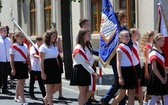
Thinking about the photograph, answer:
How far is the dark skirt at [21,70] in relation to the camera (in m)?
12.1

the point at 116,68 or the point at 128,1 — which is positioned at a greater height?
the point at 128,1

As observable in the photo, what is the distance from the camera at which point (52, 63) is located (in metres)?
10.6

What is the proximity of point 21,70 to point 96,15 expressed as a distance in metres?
10.5

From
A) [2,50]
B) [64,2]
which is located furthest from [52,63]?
[64,2]

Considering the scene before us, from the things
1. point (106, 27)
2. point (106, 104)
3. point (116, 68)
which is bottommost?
point (106, 104)

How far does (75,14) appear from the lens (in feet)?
77.1

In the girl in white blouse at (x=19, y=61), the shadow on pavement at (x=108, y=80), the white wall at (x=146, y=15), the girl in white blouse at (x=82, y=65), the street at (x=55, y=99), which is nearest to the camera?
the girl in white blouse at (x=82, y=65)

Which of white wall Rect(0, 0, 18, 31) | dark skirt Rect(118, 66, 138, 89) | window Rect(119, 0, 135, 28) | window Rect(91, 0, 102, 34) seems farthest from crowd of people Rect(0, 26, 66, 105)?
white wall Rect(0, 0, 18, 31)

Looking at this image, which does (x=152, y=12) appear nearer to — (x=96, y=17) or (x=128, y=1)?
(x=128, y=1)

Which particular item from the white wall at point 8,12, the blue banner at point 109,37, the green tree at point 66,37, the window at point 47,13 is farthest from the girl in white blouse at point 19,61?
the white wall at point 8,12

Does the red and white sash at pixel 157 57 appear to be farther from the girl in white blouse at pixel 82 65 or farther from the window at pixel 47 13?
the window at pixel 47 13

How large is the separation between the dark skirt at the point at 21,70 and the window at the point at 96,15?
9920mm

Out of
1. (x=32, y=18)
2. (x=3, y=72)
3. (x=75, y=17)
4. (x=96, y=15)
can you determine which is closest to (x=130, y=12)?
(x=96, y=15)

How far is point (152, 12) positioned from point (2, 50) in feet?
19.2
